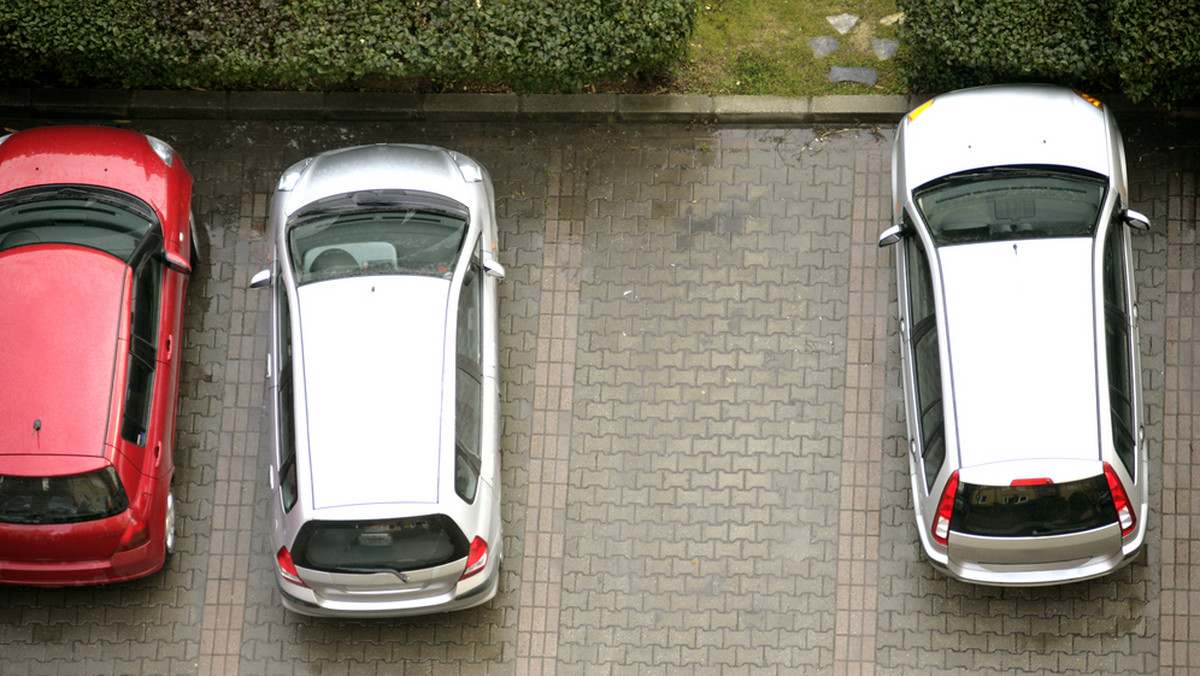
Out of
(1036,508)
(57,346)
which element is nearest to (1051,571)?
(1036,508)

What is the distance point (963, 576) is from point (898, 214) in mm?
2996

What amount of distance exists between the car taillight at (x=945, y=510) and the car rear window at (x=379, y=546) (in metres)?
3.64

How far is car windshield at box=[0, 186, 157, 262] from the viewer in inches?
399

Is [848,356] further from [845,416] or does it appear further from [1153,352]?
[1153,352]

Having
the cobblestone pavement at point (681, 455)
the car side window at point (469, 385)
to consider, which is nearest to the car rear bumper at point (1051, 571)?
the cobblestone pavement at point (681, 455)

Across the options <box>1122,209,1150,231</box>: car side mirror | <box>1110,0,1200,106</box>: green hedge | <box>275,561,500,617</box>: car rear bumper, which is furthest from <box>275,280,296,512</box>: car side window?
<box>1110,0,1200,106</box>: green hedge

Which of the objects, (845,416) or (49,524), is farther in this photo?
(845,416)

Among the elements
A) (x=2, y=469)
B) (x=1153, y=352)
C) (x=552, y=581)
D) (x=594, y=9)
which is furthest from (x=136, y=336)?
(x=1153, y=352)

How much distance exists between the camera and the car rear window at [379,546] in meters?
9.43

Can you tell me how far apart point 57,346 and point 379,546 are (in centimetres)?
302

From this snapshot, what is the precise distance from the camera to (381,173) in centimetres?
1041

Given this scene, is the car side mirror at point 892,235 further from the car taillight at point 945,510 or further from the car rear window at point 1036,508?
the car rear window at point 1036,508

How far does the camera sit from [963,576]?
9703 mm

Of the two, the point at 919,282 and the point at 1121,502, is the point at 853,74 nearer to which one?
the point at 919,282
